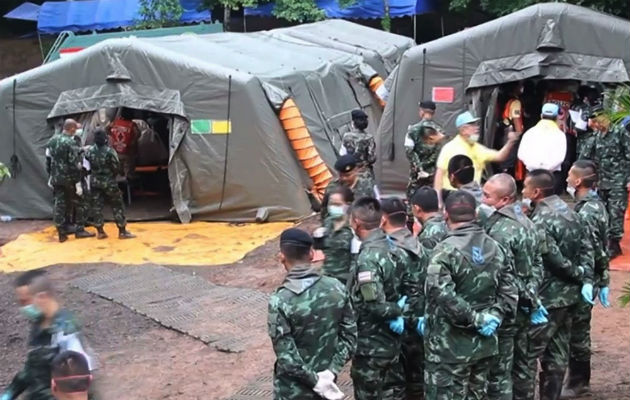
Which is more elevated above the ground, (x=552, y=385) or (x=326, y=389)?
(x=326, y=389)

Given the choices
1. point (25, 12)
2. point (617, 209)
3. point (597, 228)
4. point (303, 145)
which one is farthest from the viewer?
point (25, 12)

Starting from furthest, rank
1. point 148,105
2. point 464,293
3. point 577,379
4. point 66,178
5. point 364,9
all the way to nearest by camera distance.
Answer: point 364,9
point 148,105
point 66,178
point 577,379
point 464,293

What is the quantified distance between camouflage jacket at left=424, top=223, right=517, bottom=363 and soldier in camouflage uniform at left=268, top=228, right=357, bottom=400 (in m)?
0.62

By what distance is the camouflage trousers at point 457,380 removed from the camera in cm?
470

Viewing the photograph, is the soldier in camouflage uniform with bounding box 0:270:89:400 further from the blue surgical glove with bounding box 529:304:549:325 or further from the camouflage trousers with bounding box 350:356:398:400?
the blue surgical glove with bounding box 529:304:549:325

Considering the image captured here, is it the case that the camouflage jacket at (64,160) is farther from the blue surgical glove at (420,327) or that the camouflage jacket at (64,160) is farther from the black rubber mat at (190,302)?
the blue surgical glove at (420,327)

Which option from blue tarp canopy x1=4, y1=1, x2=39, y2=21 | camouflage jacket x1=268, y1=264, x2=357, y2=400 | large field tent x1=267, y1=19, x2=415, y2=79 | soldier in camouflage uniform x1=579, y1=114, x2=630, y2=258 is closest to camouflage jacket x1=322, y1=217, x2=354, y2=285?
camouflage jacket x1=268, y1=264, x2=357, y2=400

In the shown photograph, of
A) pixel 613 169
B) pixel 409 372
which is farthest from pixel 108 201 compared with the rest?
pixel 409 372

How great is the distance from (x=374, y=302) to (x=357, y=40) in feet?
50.6

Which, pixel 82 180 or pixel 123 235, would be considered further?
pixel 123 235

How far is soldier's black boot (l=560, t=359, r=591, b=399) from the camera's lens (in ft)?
20.1

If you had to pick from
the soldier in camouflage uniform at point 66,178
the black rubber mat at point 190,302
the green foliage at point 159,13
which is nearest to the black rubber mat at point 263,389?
the black rubber mat at point 190,302

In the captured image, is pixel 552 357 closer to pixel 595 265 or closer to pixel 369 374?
pixel 595 265

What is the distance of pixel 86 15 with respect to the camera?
1107 inches
